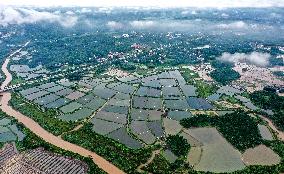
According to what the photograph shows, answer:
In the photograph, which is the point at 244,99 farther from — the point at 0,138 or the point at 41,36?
the point at 41,36

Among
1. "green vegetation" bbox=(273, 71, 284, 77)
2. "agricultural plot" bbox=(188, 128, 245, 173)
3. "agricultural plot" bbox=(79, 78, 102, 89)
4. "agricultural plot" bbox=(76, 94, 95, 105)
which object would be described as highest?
"agricultural plot" bbox=(188, 128, 245, 173)

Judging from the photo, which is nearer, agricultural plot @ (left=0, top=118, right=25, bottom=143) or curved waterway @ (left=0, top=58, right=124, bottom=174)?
curved waterway @ (left=0, top=58, right=124, bottom=174)

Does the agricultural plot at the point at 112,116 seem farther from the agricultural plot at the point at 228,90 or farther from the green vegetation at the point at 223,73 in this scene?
the green vegetation at the point at 223,73

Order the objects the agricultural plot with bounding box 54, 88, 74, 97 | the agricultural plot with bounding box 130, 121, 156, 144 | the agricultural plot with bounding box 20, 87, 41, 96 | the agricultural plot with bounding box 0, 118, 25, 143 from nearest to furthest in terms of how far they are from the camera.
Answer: the agricultural plot with bounding box 130, 121, 156, 144
the agricultural plot with bounding box 0, 118, 25, 143
the agricultural plot with bounding box 54, 88, 74, 97
the agricultural plot with bounding box 20, 87, 41, 96

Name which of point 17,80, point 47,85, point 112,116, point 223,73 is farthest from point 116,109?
point 223,73

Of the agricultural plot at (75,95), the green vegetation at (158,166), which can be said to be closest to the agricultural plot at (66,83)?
the agricultural plot at (75,95)

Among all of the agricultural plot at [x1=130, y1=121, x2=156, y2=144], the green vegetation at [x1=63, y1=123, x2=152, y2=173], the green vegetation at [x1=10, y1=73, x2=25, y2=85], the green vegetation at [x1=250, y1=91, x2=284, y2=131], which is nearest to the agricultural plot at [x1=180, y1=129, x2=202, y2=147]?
the agricultural plot at [x1=130, y1=121, x2=156, y2=144]

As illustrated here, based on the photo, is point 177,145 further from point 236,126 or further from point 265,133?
point 265,133

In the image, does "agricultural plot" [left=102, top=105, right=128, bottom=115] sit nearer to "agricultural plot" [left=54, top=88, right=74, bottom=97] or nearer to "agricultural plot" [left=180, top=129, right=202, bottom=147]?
"agricultural plot" [left=54, top=88, right=74, bottom=97]
